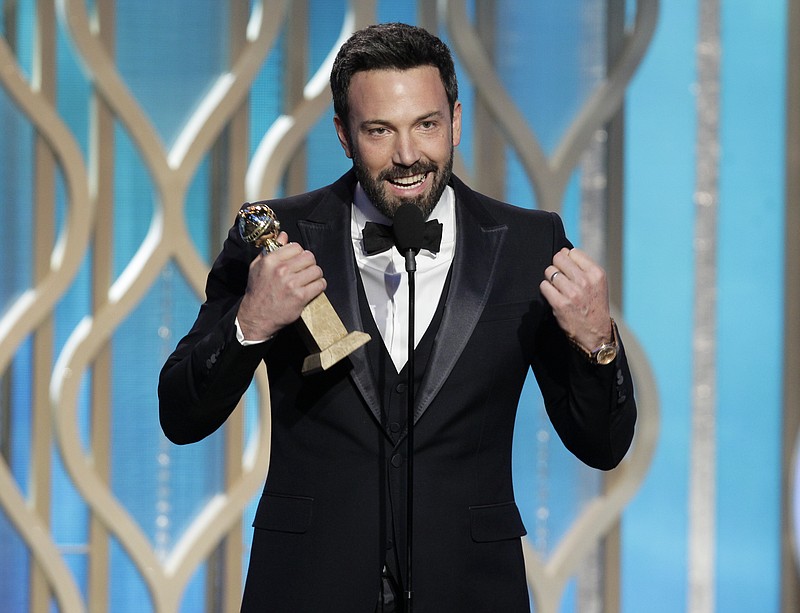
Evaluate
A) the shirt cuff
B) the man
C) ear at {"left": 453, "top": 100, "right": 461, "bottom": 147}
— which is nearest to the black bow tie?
the man

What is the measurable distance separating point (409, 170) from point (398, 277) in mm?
177

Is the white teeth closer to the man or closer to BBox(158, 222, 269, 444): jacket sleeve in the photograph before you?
the man

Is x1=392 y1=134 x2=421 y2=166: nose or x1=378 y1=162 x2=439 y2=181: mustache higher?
x1=392 y1=134 x2=421 y2=166: nose

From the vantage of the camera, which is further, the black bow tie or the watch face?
the black bow tie

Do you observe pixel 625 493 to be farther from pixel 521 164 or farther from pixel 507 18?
pixel 507 18

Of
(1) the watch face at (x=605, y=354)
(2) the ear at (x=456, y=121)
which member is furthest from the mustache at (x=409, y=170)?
(1) the watch face at (x=605, y=354)

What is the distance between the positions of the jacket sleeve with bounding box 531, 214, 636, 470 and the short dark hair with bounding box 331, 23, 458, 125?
395mm

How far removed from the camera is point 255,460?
300 cm

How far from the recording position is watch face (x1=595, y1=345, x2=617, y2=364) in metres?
1.49

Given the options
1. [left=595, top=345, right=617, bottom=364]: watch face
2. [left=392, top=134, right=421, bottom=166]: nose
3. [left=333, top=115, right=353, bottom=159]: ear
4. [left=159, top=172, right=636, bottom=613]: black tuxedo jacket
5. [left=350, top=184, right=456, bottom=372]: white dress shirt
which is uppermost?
[left=333, top=115, right=353, bottom=159]: ear

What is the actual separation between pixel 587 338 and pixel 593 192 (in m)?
1.76

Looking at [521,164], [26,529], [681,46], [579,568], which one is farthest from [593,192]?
[26,529]

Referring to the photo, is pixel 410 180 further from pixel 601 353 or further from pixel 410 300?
pixel 601 353

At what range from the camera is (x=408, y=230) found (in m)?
1.42
